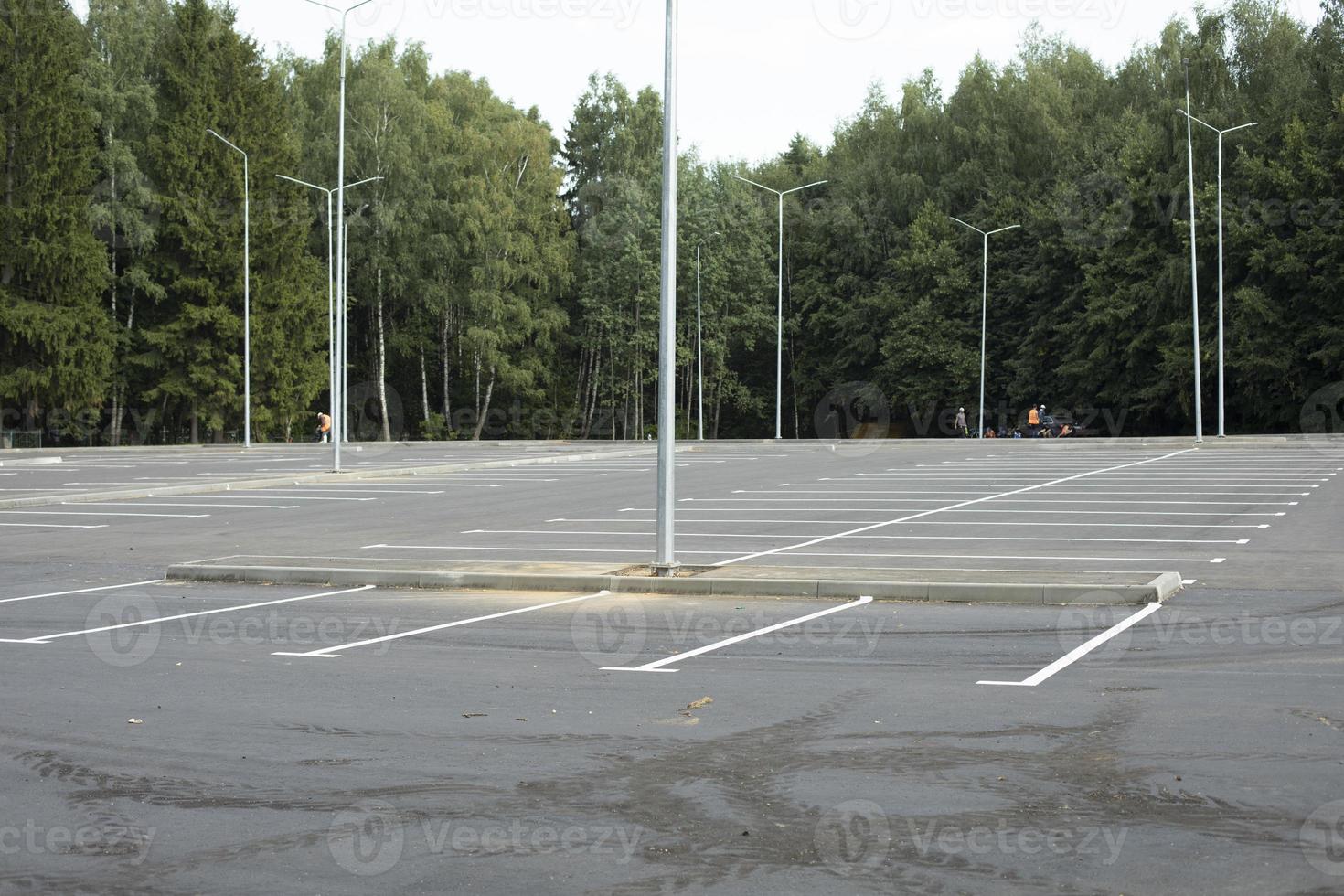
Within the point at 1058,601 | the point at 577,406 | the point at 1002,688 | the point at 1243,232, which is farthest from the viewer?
the point at 577,406

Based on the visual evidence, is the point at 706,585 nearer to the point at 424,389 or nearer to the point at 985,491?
the point at 985,491

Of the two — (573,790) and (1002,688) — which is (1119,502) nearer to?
(1002,688)

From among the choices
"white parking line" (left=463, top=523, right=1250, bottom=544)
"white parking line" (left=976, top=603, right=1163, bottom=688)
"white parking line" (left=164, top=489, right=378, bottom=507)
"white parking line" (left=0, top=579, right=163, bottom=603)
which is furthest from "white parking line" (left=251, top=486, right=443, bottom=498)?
"white parking line" (left=976, top=603, right=1163, bottom=688)

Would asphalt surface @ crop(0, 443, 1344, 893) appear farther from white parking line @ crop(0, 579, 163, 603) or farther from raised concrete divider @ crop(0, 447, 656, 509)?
raised concrete divider @ crop(0, 447, 656, 509)

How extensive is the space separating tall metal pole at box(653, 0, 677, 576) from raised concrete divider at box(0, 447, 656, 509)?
16.1m

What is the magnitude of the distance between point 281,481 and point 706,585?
68.9ft

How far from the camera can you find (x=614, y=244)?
3049 inches

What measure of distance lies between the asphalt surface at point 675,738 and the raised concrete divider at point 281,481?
429 inches

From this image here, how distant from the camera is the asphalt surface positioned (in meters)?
5.58

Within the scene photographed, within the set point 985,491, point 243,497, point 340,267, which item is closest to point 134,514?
point 243,497

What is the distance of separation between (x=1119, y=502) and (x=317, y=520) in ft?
43.2

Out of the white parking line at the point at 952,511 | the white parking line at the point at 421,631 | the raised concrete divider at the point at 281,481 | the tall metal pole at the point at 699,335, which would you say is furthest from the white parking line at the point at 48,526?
the tall metal pole at the point at 699,335

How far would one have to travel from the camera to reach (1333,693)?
8617 mm

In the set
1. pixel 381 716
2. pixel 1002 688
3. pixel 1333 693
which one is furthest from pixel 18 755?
pixel 1333 693
